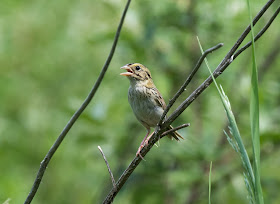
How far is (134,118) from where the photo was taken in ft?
17.0

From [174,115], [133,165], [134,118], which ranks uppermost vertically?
[174,115]

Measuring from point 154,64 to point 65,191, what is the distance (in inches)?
75.8

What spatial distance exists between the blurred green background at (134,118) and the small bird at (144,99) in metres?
0.61

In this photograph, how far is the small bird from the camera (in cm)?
412

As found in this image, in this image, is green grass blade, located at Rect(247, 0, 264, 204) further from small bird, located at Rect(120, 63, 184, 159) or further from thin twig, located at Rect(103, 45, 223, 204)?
small bird, located at Rect(120, 63, 184, 159)

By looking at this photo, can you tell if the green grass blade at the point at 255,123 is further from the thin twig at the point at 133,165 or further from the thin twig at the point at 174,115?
the thin twig at the point at 133,165

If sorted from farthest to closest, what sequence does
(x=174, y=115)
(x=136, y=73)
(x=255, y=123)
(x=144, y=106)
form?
(x=136, y=73)
(x=144, y=106)
(x=174, y=115)
(x=255, y=123)

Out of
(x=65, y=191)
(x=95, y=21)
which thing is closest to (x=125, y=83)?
(x=65, y=191)

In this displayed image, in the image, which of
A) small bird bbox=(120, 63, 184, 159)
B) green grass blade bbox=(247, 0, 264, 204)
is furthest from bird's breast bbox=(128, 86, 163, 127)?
green grass blade bbox=(247, 0, 264, 204)

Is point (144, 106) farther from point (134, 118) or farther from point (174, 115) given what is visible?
point (174, 115)

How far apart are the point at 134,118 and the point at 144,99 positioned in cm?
97

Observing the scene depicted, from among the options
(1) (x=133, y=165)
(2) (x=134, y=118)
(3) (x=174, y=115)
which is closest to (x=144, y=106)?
(2) (x=134, y=118)

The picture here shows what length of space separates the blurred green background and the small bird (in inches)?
24.1

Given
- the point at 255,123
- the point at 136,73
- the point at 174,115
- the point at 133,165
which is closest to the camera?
the point at 255,123
